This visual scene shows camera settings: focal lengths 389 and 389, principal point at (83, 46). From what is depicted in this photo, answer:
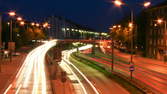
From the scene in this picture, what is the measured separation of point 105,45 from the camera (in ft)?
443

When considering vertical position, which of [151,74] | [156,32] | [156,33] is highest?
[156,32]

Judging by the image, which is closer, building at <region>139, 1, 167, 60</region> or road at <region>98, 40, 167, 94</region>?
road at <region>98, 40, 167, 94</region>

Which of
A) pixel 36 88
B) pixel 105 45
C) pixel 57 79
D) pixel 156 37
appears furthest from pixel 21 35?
pixel 36 88

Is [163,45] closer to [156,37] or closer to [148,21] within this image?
[156,37]

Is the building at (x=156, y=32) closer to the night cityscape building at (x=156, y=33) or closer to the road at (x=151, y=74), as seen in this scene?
the night cityscape building at (x=156, y=33)

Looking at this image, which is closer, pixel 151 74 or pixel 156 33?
pixel 151 74

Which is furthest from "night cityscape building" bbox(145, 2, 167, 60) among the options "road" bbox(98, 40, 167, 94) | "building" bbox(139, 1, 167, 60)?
"road" bbox(98, 40, 167, 94)

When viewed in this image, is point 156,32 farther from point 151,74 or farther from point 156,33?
point 151,74

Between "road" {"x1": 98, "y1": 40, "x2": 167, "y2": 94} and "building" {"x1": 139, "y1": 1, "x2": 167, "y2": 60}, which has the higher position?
"building" {"x1": 139, "y1": 1, "x2": 167, "y2": 60}

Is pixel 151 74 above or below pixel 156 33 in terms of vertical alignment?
below

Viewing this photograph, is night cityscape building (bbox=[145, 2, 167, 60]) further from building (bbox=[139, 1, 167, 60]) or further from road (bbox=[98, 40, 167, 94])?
road (bbox=[98, 40, 167, 94])

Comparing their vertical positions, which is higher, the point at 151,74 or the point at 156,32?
the point at 156,32

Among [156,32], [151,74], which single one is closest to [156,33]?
[156,32]

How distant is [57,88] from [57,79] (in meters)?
7.92
